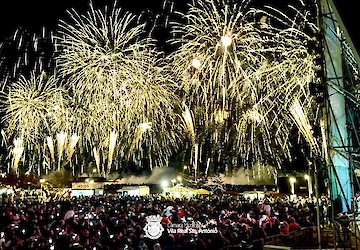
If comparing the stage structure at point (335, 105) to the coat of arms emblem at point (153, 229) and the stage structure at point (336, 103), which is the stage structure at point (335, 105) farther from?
the coat of arms emblem at point (153, 229)

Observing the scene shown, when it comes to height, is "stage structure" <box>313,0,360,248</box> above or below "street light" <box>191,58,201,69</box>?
below

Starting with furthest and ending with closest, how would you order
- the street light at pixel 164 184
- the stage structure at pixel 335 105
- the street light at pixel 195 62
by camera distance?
1. the street light at pixel 164 184
2. the street light at pixel 195 62
3. the stage structure at pixel 335 105

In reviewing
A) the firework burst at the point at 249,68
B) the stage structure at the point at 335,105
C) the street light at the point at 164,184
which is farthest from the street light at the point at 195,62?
the street light at the point at 164,184

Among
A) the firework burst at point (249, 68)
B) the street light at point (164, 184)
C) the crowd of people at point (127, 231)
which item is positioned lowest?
the crowd of people at point (127, 231)

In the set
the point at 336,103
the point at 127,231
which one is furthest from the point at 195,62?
the point at 336,103

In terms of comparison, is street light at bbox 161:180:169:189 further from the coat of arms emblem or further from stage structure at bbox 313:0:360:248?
stage structure at bbox 313:0:360:248

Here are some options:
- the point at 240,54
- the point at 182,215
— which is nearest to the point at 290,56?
the point at 240,54

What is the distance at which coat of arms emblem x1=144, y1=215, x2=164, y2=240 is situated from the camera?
11.9 metres

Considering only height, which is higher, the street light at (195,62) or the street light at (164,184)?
the street light at (195,62)

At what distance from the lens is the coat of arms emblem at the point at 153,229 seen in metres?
11.9

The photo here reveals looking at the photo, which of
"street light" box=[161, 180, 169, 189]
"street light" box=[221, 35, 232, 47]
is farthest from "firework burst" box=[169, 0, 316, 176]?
"street light" box=[161, 180, 169, 189]

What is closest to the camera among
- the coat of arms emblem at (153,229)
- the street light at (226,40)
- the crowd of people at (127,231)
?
the crowd of people at (127,231)

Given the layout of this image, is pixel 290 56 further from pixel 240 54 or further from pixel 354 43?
pixel 354 43

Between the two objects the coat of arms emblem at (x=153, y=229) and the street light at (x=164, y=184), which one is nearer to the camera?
the coat of arms emblem at (x=153, y=229)
